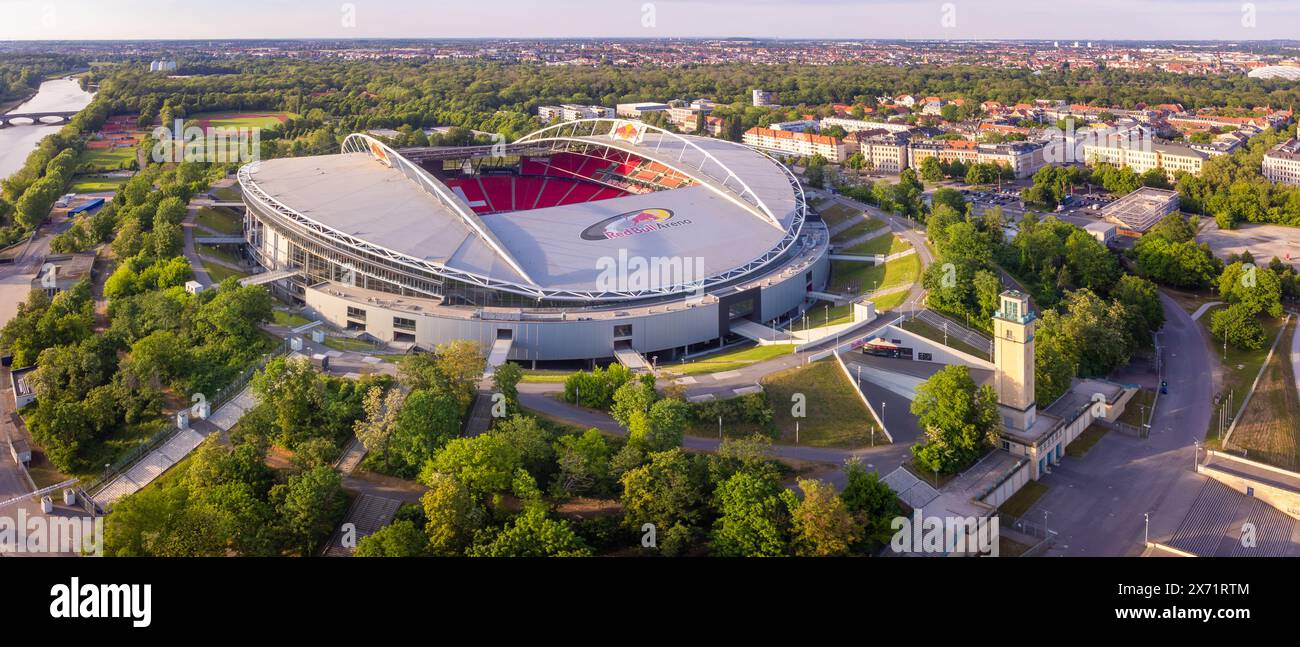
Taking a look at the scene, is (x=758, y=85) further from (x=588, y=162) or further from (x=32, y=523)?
(x=32, y=523)

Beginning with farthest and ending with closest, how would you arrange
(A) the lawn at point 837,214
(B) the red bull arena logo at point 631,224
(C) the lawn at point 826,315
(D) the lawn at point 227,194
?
1. (D) the lawn at point 227,194
2. (A) the lawn at point 837,214
3. (B) the red bull arena logo at point 631,224
4. (C) the lawn at point 826,315

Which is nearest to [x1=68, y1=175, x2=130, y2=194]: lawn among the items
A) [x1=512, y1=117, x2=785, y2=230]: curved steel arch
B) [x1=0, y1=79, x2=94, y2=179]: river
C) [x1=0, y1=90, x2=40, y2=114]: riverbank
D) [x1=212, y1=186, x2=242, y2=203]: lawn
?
[x1=0, y1=79, x2=94, y2=179]: river

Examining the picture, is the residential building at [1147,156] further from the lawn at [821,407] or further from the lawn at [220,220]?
the lawn at [220,220]

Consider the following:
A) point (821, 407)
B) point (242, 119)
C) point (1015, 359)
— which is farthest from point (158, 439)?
point (242, 119)

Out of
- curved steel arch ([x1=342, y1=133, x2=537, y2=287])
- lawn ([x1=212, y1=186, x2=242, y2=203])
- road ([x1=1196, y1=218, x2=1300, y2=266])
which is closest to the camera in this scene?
curved steel arch ([x1=342, y1=133, x2=537, y2=287])

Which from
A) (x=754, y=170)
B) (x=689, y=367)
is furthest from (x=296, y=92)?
(x=689, y=367)

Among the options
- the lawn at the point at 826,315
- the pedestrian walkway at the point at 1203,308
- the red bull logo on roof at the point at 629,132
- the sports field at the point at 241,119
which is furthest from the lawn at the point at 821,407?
the sports field at the point at 241,119

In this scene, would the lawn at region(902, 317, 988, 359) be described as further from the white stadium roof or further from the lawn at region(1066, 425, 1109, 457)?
the white stadium roof
